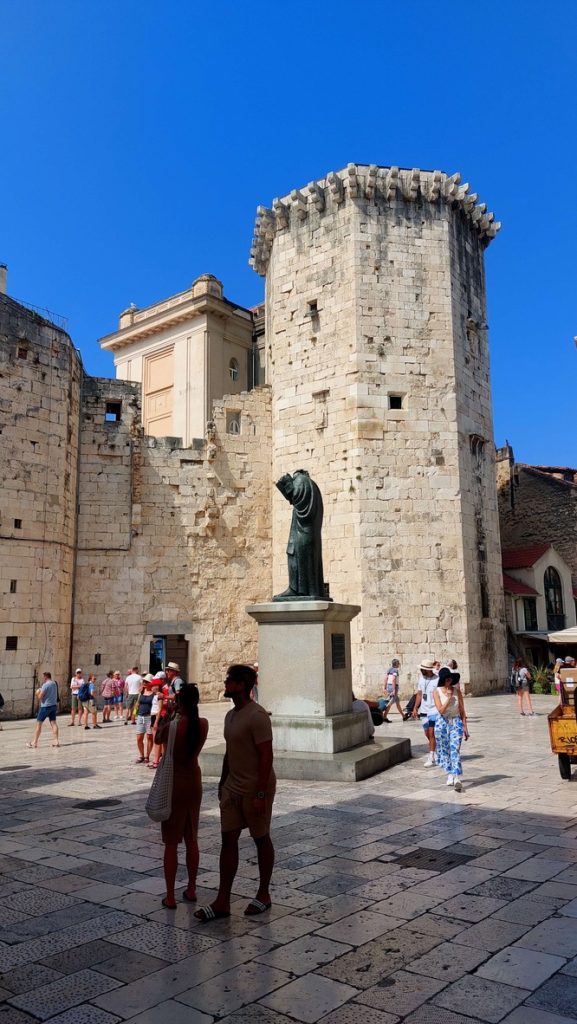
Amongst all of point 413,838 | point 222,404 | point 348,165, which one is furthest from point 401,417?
point 413,838

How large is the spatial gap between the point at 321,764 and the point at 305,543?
9.11 ft

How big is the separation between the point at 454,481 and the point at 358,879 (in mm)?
16513

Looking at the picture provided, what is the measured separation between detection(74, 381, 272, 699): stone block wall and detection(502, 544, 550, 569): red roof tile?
10755mm

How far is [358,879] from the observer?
5.16m

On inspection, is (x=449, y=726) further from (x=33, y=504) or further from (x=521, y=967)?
(x=33, y=504)

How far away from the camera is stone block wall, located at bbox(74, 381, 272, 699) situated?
834 inches

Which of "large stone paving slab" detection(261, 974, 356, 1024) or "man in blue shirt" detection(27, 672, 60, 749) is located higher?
"man in blue shirt" detection(27, 672, 60, 749)

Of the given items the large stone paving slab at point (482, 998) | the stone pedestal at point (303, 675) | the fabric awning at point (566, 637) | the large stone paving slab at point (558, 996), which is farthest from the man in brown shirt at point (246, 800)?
the fabric awning at point (566, 637)

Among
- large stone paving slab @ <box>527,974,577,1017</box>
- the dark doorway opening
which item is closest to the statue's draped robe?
large stone paving slab @ <box>527,974,577,1017</box>

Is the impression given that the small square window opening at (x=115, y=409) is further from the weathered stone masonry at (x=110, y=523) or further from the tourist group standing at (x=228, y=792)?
the tourist group standing at (x=228, y=792)

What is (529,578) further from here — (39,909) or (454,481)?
(39,909)

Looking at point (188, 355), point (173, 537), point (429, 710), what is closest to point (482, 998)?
point (429, 710)

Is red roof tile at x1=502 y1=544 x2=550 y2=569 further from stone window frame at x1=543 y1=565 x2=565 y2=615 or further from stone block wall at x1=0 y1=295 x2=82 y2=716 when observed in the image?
stone block wall at x1=0 y1=295 x2=82 y2=716

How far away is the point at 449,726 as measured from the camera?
8539mm
